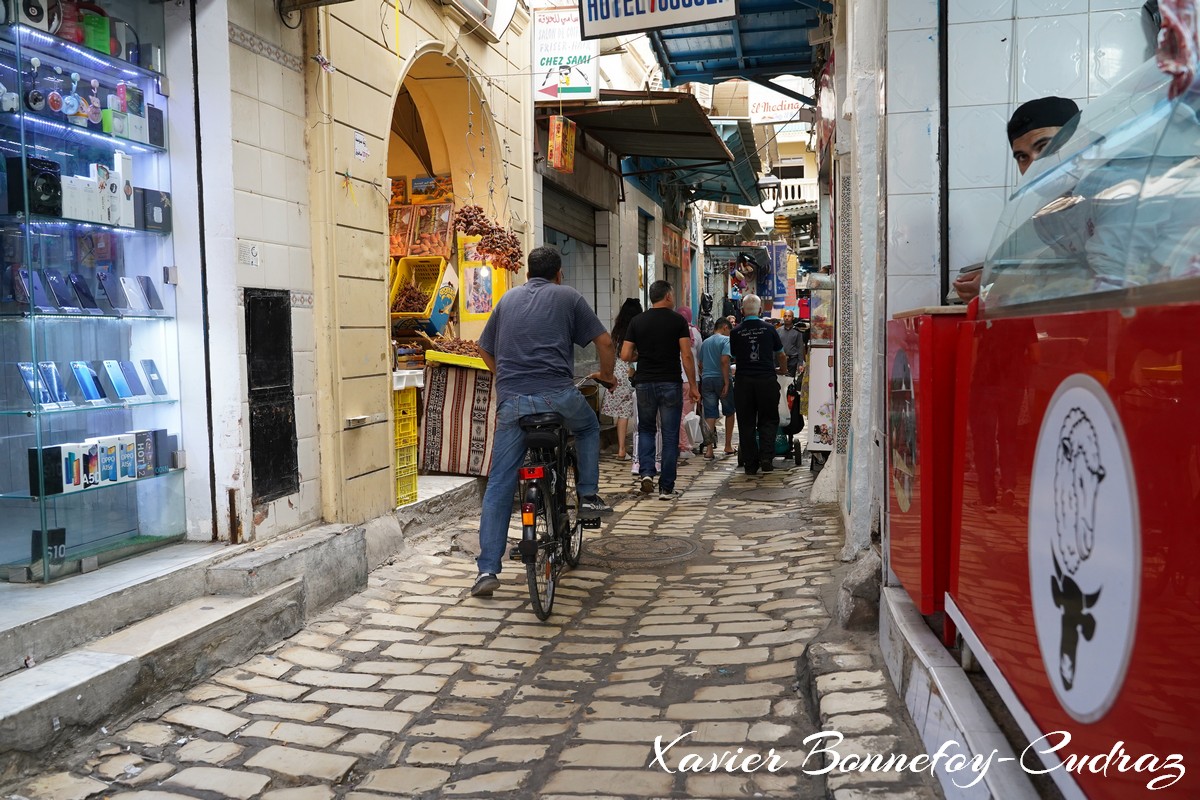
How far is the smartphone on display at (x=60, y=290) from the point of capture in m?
4.26

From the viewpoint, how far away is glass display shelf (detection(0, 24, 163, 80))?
160 inches

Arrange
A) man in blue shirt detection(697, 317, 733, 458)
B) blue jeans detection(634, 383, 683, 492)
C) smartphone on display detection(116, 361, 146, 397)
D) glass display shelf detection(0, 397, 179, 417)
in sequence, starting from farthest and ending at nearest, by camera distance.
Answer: man in blue shirt detection(697, 317, 733, 458) → blue jeans detection(634, 383, 683, 492) → smartphone on display detection(116, 361, 146, 397) → glass display shelf detection(0, 397, 179, 417)

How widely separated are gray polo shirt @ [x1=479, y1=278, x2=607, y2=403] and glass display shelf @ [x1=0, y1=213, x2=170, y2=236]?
1.88 metres

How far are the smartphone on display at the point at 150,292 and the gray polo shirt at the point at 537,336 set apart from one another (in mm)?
1753

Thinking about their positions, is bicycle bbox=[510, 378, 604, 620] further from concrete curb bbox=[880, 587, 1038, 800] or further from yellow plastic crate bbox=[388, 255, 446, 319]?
yellow plastic crate bbox=[388, 255, 446, 319]

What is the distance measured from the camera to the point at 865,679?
3566mm

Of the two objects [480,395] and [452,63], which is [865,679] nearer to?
[480,395]

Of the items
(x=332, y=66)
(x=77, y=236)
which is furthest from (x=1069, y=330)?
(x=332, y=66)

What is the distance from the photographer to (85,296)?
14.6 feet

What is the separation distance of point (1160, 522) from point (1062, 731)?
0.67 meters

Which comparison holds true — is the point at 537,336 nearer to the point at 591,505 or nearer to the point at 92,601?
the point at 591,505

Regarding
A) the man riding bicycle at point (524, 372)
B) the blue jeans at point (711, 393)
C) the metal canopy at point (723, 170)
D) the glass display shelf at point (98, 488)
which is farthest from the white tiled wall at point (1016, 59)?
the metal canopy at point (723, 170)

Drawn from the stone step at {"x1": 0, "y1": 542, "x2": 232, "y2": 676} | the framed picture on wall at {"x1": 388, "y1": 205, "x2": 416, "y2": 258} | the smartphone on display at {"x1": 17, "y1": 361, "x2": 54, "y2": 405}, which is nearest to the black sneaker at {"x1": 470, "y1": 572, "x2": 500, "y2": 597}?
the stone step at {"x1": 0, "y1": 542, "x2": 232, "y2": 676}

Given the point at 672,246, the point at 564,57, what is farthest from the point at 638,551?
the point at 672,246
